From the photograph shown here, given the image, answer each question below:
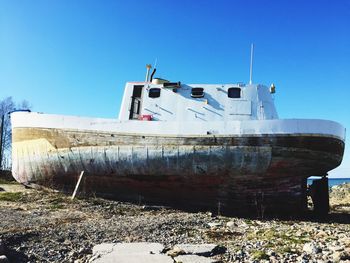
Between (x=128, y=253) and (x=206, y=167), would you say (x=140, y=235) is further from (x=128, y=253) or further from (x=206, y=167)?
(x=206, y=167)

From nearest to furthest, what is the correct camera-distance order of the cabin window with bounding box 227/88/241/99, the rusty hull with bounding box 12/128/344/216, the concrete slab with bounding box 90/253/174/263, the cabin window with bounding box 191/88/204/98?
the concrete slab with bounding box 90/253/174/263, the rusty hull with bounding box 12/128/344/216, the cabin window with bounding box 227/88/241/99, the cabin window with bounding box 191/88/204/98

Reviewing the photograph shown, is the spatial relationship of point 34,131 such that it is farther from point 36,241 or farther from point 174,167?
point 36,241

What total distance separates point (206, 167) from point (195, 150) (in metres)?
0.74

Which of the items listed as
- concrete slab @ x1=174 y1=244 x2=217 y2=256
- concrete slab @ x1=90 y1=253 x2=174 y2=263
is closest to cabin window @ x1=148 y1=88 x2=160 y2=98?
concrete slab @ x1=174 y1=244 x2=217 y2=256

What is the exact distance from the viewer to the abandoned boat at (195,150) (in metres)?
12.3

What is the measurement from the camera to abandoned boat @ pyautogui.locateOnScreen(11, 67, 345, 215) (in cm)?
1234

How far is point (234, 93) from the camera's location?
45.0 ft

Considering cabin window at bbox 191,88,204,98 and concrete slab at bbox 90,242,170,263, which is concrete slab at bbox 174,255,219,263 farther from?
cabin window at bbox 191,88,204,98

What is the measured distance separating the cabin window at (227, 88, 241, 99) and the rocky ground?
4.86 m

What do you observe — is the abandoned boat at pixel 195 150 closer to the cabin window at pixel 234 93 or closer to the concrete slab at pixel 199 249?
the cabin window at pixel 234 93

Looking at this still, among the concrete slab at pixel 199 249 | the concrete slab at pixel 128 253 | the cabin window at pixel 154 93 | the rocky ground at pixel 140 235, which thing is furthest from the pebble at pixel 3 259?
the cabin window at pixel 154 93

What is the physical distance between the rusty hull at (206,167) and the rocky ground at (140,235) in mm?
1205

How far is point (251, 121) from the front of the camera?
12375 millimetres

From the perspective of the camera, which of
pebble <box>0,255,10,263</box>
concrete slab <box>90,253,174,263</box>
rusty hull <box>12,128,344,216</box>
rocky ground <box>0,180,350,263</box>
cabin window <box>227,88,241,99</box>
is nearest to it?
pebble <box>0,255,10,263</box>
